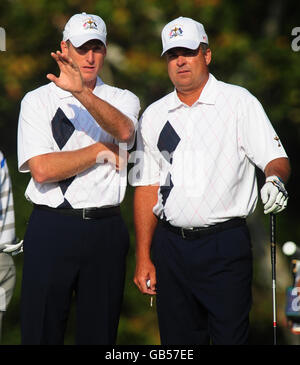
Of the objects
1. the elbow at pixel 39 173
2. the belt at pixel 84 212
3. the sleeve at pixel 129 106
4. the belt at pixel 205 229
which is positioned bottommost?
the belt at pixel 205 229

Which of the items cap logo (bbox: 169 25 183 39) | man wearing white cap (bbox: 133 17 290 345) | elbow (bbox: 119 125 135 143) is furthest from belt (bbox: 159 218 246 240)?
cap logo (bbox: 169 25 183 39)

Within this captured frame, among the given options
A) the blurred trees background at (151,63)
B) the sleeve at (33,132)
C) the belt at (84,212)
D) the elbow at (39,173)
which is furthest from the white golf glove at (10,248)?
the blurred trees background at (151,63)

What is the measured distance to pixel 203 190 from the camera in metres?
4.39

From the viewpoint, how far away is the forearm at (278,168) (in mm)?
4332

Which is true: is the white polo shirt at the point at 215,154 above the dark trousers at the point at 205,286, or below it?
above

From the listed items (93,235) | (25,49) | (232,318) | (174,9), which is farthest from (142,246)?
(25,49)

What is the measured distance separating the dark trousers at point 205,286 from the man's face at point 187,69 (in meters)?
0.82

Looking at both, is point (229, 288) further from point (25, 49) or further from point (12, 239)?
point (25, 49)

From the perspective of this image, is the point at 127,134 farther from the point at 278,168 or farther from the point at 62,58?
the point at 278,168

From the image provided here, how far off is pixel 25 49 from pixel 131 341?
4.68m

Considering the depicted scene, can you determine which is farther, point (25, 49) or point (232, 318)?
point (25, 49)

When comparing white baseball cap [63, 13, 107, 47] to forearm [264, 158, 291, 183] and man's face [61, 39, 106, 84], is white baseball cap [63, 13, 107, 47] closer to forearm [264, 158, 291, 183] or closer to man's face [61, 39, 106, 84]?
man's face [61, 39, 106, 84]

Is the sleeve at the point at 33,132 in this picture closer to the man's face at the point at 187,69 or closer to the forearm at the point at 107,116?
the forearm at the point at 107,116
